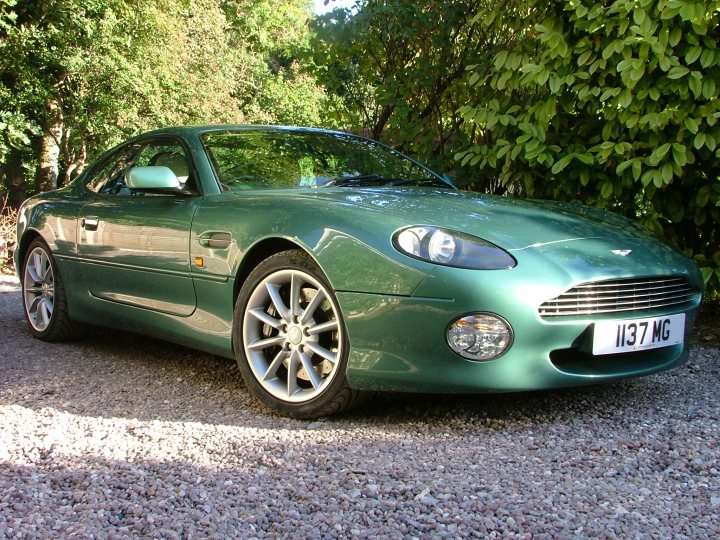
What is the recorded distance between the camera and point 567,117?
4.84 meters

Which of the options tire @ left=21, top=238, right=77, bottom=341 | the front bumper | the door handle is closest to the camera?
the front bumper

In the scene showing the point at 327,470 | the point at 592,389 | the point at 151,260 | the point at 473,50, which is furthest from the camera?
the point at 473,50

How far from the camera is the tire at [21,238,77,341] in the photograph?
185 inches

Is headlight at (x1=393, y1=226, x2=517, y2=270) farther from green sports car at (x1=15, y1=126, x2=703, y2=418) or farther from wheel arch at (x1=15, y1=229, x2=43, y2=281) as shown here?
wheel arch at (x1=15, y1=229, x2=43, y2=281)

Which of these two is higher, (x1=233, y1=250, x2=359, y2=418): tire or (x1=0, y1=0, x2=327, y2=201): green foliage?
(x1=0, y1=0, x2=327, y2=201): green foliage

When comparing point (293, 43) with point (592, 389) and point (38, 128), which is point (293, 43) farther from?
point (38, 128)

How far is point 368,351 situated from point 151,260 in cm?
144

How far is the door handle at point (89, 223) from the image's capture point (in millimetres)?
4273

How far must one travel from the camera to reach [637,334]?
9.70 feet

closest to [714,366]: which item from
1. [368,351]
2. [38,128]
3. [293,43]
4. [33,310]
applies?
[368,351]

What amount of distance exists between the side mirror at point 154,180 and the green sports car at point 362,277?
0.04 feet

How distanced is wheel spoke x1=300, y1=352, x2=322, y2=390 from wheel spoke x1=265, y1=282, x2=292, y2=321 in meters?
0.17


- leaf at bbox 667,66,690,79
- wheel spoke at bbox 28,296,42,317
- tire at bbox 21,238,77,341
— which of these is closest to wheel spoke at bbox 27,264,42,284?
tire at bbox 21,238,77,341

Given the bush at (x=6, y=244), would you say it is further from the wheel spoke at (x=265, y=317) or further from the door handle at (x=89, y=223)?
the wheel spoke at (x=265, y=317)
